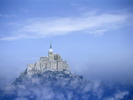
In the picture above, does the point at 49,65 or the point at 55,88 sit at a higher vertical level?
the point at 49,65

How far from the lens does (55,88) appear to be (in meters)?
28.6

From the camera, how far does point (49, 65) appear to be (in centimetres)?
A: 2492

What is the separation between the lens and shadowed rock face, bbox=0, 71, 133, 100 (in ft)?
84.0

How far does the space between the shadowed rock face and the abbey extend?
79cm

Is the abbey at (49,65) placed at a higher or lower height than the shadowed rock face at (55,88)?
higher

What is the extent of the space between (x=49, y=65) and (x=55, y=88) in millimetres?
4636

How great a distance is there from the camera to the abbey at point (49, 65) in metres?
24.1

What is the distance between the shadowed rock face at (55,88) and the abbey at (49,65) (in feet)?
2.60

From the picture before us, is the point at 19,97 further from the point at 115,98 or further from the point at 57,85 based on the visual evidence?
the point at 115,98

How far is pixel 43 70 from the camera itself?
25.9m

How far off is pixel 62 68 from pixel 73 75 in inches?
104

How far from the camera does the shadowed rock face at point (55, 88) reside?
25609 mm

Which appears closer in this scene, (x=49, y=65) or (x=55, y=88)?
(x=49, y=65)

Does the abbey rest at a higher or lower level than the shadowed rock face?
higher
